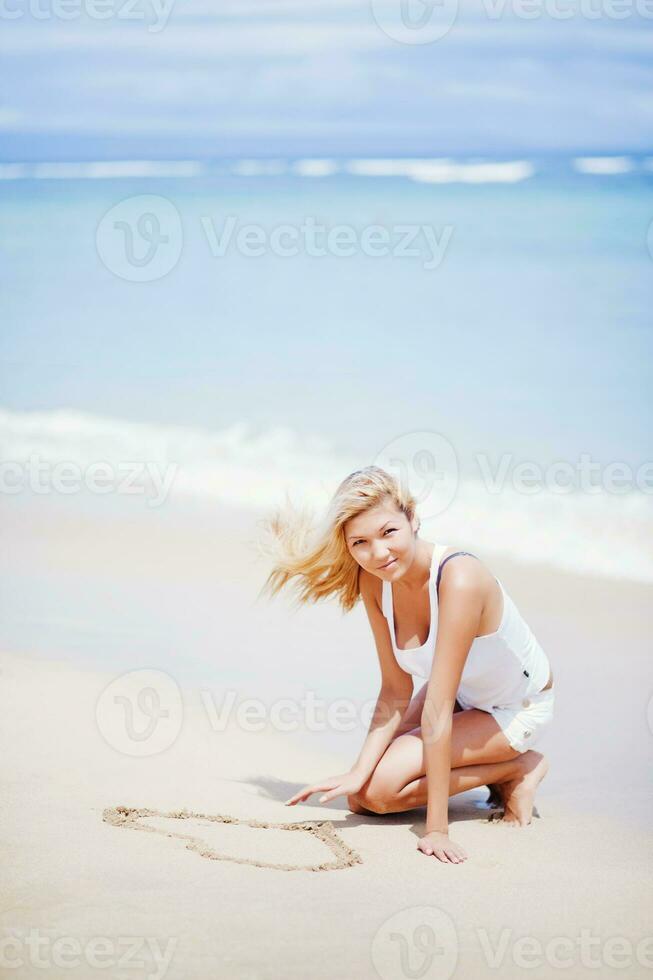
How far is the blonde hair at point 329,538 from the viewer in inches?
110

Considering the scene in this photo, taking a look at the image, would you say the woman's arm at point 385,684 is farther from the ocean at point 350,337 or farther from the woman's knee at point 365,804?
the ocean at point 350,337

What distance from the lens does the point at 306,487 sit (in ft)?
20.0

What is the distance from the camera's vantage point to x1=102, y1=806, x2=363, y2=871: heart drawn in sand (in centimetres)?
256

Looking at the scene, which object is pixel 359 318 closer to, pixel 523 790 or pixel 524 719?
pixel 524 719

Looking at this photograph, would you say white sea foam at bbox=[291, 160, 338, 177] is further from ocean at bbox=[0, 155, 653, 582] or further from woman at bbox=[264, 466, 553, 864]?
woman at bbox=[264, 466, 553, 864]

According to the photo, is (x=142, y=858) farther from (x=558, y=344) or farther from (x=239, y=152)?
(x=239, y=152)

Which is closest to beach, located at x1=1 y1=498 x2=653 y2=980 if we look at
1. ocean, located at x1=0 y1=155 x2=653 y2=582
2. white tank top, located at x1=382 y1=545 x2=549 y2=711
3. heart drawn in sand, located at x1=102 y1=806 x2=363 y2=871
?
heart drawn in sand, located at x1=102 y1=806 x2=363 y2=871

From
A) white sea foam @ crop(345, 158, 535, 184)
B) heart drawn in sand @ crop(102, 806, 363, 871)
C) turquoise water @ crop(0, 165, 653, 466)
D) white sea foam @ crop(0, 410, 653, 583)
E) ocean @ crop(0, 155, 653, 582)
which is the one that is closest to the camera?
heart drawn in sand @ crop(102, 806, 363, 871)

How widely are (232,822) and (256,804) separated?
0.16 metres

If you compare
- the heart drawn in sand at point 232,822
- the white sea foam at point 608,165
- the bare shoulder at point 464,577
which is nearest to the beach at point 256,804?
the heart drawn in sand at point 232,822

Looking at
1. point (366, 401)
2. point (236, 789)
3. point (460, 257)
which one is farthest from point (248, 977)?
point (460, 257)

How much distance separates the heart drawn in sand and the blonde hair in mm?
562

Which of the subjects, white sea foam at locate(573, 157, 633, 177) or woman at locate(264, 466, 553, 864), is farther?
white sea foam at locate(573, 157, 633, 177)

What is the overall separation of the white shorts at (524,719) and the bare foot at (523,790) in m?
0.04
